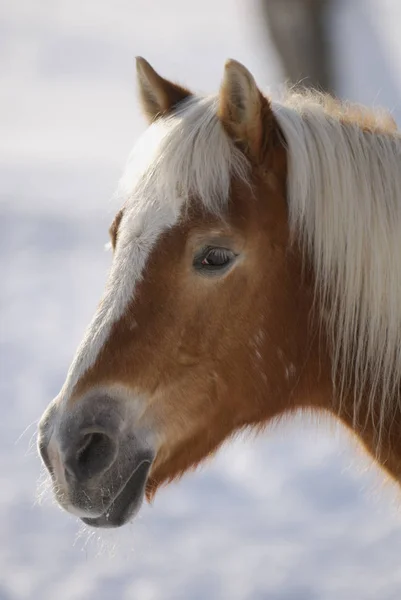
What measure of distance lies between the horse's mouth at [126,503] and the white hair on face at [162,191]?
35 cm

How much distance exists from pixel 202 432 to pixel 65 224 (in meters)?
9.08

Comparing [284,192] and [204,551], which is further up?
[284,192]

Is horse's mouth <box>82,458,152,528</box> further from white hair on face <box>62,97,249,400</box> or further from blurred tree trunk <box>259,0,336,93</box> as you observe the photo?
blurred tree trunk <box>259,0,336,93</box>

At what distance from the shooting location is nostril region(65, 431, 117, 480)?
2869 mm

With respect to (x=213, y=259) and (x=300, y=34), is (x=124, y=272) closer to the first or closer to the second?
(x=213, y=259)

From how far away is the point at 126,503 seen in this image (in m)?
3.00

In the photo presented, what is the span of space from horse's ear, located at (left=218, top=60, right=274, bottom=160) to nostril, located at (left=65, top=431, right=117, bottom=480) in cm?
103

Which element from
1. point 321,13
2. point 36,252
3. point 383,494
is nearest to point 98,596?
point 383,494

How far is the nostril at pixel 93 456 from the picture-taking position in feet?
9.41

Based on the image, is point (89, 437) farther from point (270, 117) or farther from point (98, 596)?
point (98, 596)

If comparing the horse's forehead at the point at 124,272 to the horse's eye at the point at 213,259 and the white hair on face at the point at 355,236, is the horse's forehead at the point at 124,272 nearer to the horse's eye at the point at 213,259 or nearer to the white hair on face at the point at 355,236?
the horse's eye at the point at 213,259

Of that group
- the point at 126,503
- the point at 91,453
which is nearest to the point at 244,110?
the point at 91,453

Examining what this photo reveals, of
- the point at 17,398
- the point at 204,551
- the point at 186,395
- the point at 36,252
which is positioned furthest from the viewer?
the point at 36,252

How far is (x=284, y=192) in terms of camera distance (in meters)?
3.16
